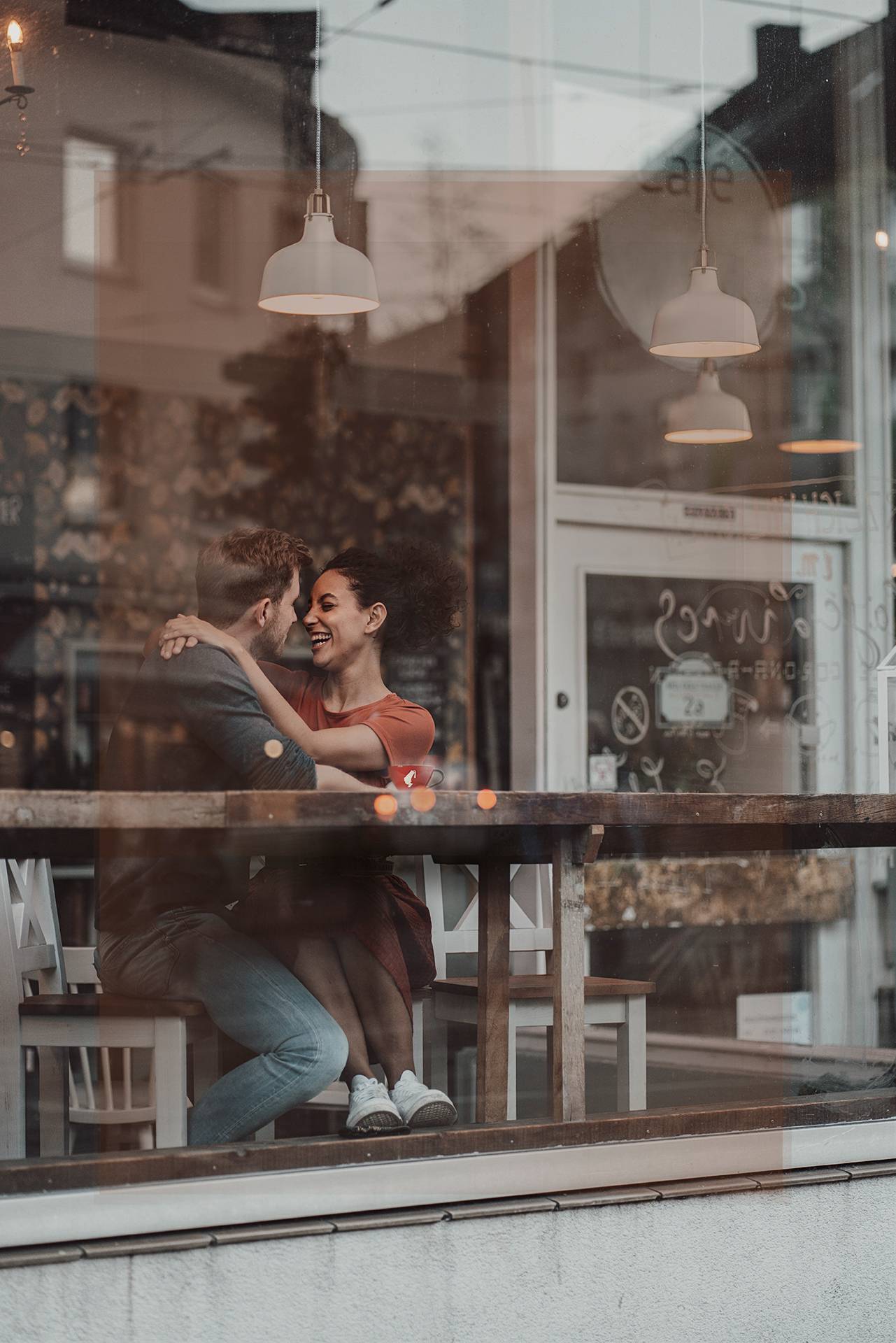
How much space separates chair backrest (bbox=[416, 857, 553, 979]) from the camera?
2.93 metres

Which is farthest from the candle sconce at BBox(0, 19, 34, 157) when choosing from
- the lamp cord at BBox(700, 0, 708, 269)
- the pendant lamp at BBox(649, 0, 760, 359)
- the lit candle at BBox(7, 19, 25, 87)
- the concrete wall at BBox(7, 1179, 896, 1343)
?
the concrete wall at BBox(7, 1179, 896, 1343)

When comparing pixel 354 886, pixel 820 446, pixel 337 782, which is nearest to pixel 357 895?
pixel 354 886

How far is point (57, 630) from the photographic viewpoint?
17.8ft

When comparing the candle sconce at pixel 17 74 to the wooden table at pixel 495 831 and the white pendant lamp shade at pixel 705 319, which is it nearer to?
the white pendant lamp shade at pixel 705 319

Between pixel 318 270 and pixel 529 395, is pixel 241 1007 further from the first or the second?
pixel 529 395

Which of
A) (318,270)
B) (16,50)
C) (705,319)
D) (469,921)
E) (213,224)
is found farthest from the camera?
(213,224)

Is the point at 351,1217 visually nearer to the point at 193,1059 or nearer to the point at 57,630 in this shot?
the point at 193,1059

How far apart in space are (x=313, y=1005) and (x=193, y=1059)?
22 cm

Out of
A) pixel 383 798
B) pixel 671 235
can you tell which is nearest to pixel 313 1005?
pixel 383 798

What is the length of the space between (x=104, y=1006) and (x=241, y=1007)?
0.27 metres

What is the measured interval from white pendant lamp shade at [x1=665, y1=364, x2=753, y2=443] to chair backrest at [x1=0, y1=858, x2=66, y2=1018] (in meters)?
2.71

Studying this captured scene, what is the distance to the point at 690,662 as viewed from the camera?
18.2ft

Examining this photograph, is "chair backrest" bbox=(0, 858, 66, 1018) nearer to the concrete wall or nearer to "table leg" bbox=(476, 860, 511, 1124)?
the concrete wall

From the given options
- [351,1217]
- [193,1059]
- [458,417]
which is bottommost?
[351,1217]
